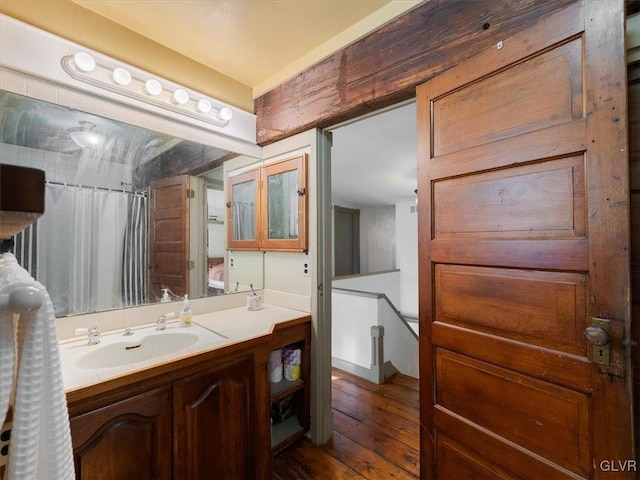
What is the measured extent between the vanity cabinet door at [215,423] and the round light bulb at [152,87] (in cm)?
142

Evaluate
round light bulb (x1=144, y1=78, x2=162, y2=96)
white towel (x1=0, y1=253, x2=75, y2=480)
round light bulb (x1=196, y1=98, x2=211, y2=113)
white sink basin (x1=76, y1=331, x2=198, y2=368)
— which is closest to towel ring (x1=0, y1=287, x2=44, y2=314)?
white towel (x1=0, y1=253, x2=75, y2=480)

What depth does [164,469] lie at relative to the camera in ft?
3.45

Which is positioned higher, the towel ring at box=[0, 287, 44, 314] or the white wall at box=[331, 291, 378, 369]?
the towel ring at box=[0, 287, 44, 314]

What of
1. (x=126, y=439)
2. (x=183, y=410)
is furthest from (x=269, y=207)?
(x=126, y=439)

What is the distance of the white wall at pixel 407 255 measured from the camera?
4.83 metres

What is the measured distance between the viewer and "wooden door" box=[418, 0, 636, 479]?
73 cm

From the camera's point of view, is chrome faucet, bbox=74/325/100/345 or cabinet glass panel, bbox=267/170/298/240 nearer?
chrome faucet, bbox=74/325/100/345

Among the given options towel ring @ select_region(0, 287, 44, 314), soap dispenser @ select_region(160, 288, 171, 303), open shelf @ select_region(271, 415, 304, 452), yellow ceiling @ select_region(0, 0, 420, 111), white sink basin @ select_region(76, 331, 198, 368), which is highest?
yellow ceiling @ select_region(0, 0, 420, 111)

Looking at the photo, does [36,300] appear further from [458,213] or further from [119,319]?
[119,319]

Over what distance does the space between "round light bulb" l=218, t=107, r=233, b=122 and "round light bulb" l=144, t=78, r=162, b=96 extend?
1.17 ft

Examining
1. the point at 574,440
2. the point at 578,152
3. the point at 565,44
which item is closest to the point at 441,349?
the point at 574,440

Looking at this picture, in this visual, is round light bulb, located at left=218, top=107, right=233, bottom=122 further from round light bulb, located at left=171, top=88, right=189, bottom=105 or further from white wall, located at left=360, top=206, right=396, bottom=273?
white wall, located at left=360, top=206, right=396, bottom=273

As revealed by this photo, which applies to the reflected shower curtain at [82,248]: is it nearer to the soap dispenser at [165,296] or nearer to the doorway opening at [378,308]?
the soap dispenser at [165,296]

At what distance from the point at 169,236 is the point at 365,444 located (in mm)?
1726
